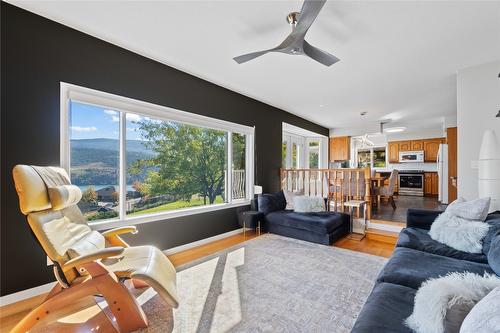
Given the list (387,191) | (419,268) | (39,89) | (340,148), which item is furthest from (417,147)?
(39,89)

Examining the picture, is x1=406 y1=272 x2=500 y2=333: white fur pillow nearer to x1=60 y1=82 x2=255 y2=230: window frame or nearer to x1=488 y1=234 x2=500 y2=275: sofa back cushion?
x1=488 y1=234 x2=500 y2=275: sofa back cushion

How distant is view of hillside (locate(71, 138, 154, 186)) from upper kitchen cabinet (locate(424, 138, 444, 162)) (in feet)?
30.2

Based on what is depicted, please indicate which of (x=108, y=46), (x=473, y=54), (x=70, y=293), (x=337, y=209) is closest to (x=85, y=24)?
(x=108, y=46)

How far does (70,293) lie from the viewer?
5.00 ft

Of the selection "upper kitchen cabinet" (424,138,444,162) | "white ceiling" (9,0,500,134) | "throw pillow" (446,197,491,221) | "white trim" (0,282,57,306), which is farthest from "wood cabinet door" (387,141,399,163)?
"white trim" (0,282,57,306)

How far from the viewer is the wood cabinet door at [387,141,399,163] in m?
8.59

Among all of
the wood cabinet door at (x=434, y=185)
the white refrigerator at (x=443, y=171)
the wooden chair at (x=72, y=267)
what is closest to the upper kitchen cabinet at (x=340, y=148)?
the white refrigerator at (x=443, y=171)

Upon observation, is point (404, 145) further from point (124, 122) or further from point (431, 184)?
point (124, 122)

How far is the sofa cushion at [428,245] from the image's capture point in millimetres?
1917

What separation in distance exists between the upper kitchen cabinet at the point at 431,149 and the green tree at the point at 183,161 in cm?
769

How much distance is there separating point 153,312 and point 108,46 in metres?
2.89

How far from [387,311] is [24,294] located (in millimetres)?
3005

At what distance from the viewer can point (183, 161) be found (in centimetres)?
360

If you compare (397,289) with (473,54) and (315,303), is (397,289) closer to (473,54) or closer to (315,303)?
(315,303)
